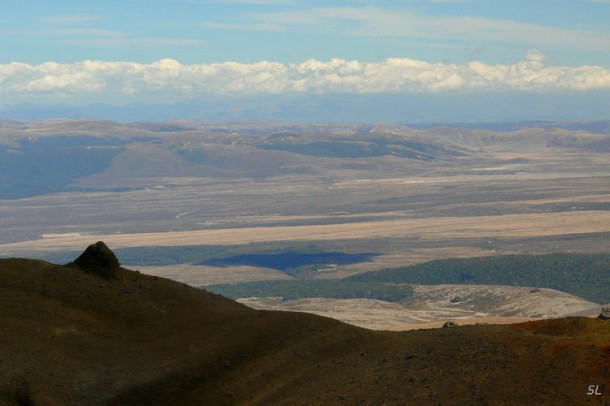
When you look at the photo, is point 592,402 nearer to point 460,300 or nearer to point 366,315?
point 366,315

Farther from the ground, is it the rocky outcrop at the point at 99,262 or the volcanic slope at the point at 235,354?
the rocky outcrop at the point at 99,262

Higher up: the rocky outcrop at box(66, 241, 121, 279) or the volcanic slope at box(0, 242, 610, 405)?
the rocky outcrop at box(66, 241, 121, 279)

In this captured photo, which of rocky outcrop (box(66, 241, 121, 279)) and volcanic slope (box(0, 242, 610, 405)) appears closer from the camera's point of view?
volcanic slope (box(0, 242, 610, 405))

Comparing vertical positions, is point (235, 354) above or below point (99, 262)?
below

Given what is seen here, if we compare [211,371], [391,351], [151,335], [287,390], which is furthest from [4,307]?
[391,351]

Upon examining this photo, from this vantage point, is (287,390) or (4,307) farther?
(4,307)

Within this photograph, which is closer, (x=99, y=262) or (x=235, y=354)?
(x=235, y=354)

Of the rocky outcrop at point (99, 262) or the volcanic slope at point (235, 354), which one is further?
the rocky outcrop at point (99, 262)

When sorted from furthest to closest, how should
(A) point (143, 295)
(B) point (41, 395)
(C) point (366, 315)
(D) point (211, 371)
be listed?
(C) point (366, 315) → (A) point (143, 295) → (D) point (211, 371) → (B) point (41, 395)
